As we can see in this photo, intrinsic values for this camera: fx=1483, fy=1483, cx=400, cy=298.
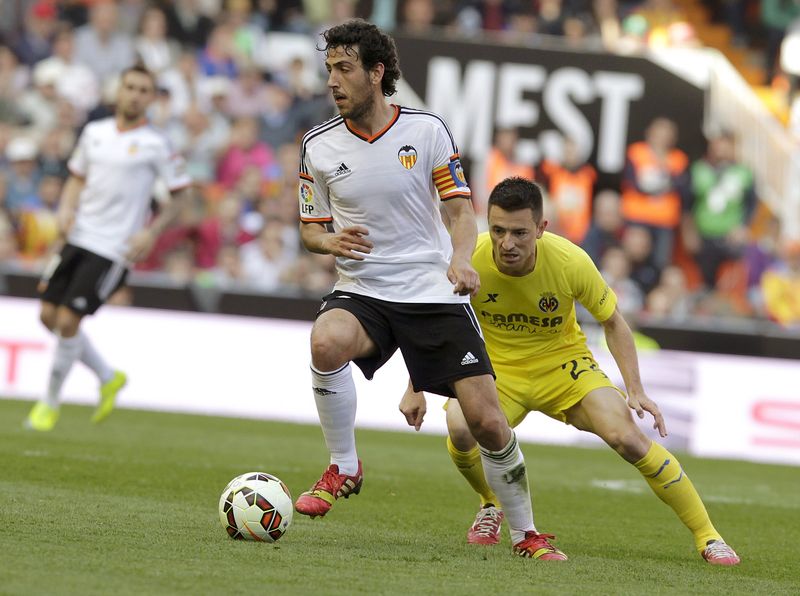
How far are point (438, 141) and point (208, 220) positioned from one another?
35.2ft

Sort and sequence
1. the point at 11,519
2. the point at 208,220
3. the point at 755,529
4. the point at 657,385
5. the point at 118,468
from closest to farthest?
the point at 11,519, the point at 755,529, the point at 118,468, the point at 657,385, the point at 208,220

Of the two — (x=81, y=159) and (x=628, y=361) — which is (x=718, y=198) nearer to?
(x=81, y=159)

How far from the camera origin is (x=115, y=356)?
14.8 meters

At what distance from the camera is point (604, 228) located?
17703 mm

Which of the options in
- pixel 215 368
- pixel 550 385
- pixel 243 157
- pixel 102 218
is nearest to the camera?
pixel 550 385

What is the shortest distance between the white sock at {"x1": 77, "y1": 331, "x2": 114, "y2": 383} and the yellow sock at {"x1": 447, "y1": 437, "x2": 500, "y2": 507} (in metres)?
5.29

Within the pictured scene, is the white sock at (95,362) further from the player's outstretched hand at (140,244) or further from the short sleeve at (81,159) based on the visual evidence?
the short sleeve at (81,159)

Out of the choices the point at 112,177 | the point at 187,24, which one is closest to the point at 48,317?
the point at 112,177

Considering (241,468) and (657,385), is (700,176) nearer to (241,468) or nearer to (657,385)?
(657,385)

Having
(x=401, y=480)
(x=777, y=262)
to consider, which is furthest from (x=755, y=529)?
(x=777, y=262)

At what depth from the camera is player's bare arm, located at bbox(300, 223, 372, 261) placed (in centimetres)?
649

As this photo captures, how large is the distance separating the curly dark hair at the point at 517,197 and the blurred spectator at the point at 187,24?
44.5 feet

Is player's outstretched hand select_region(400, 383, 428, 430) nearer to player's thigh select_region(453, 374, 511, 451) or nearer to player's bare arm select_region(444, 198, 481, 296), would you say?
player's thigh select_region(453, 374, 511, 451)

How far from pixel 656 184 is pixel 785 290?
2.21 metres
